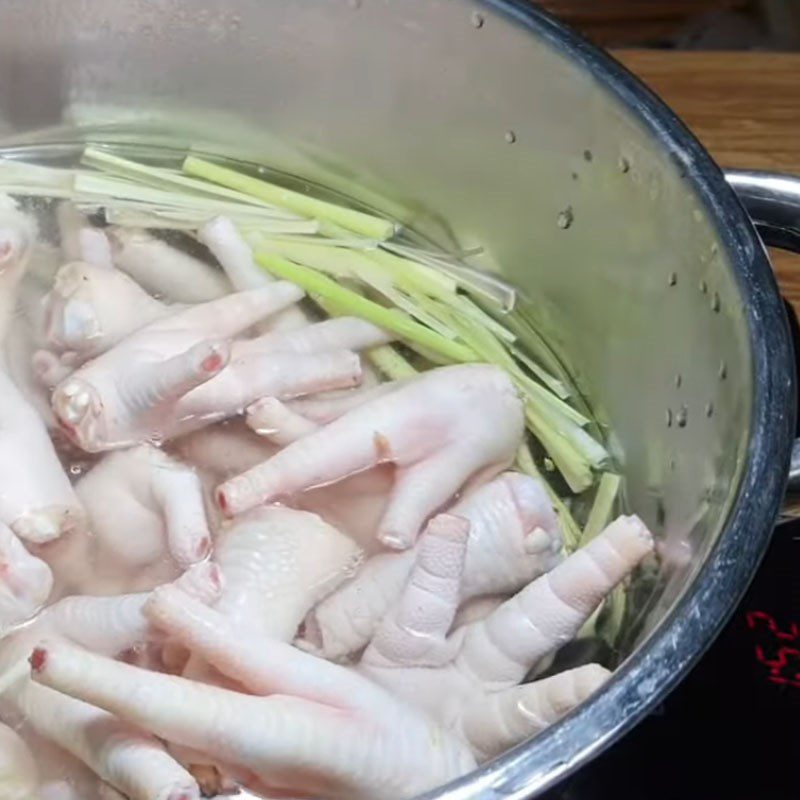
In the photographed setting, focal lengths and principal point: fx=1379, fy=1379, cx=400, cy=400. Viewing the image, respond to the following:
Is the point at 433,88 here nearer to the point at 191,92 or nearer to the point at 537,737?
the point at 191,92

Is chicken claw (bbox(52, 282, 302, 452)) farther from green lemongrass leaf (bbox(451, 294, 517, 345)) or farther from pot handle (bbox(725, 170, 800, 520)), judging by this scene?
pot handle (bbox(725, 170, 800, 520))

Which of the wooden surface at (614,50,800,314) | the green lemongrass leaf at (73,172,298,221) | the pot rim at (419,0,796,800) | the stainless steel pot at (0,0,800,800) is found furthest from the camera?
the wooden surface at (614,50,800,314)

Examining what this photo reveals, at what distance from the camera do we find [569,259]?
1.15 m

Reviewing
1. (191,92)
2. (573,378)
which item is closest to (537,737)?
(573,378)

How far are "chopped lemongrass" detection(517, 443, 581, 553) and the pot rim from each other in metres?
0.25

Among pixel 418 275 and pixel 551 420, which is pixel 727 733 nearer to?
pixel 551 420

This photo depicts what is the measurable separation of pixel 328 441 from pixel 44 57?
0.49 metres

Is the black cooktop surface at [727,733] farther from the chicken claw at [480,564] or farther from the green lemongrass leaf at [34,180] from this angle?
the green lemongrass leaf at [34,180]

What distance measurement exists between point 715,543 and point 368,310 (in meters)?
0.45

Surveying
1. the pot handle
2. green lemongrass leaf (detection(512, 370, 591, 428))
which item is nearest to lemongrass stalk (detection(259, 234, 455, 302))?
green lemongrass leaf (detection(512, 370, 591, 428))

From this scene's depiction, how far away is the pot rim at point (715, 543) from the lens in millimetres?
664

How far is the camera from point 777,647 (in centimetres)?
98

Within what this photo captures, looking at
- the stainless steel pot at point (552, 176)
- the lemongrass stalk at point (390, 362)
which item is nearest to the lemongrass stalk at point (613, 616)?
the stainless steel pot at point (552, 176)

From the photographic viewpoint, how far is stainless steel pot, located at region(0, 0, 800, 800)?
0.81m
